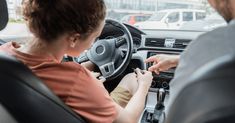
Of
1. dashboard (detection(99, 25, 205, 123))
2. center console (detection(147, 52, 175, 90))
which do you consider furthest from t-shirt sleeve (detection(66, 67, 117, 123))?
center console (detection(147, 52, 175, 90))

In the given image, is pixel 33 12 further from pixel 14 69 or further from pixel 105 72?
pixel 105 72

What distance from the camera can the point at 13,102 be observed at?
1323 mm

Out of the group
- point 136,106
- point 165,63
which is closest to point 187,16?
point 165,63

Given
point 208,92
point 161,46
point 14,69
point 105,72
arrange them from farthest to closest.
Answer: point 161,46
point 105,72
point 14,69
point 208,92

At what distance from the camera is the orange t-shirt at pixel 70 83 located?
1.38 m

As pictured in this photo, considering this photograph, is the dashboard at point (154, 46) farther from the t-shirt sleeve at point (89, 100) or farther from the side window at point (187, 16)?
the t-shirt sleeve at point (89, 100)

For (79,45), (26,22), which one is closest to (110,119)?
(79,45)

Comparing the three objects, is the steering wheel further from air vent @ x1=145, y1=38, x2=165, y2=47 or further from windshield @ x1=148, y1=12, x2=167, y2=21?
windshield @ x1=148, y1=12, x2=167, y2=21

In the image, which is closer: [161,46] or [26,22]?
[26,22]

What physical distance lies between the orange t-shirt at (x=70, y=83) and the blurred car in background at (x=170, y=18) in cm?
147

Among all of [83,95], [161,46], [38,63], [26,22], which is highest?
[26,22]

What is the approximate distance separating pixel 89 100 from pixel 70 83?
0.09 metres

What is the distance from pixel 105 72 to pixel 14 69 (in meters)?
0.91

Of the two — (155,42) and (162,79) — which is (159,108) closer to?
(162,79)
